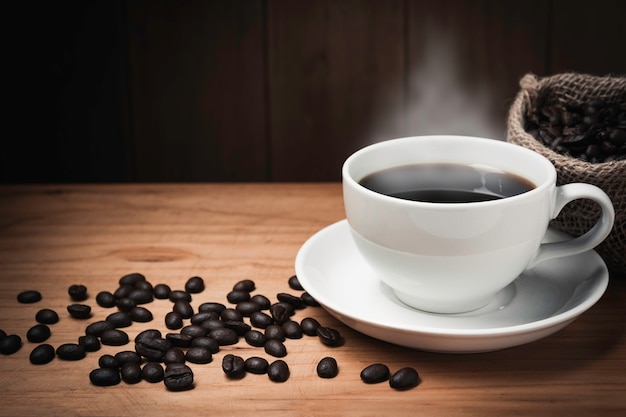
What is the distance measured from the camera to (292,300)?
3.49ft

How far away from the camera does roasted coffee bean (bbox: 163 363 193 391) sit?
2.87 ft

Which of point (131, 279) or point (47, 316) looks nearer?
point (47, 316)

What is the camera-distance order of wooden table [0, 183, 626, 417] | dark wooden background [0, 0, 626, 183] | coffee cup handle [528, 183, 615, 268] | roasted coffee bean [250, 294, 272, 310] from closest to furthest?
1. wooden table [0, 183, 626, 417]
2. coffee cup handle [528, 183, 615, 268]
3. roasted coffee bean [250, 294, 272, 310]
4. dark wooden background [0, 0, 626, 183]

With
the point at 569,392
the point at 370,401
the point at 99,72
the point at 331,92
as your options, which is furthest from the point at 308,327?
the point at 99,72

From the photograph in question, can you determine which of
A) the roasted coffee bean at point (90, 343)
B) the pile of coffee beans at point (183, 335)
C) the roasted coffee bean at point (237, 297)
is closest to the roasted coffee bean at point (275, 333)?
the pile of coffee beans at point (183, 335)

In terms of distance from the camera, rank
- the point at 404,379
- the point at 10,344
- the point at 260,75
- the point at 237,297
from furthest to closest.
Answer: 1. the point at 260,75
2. the point at 237,297
3. the point at 10,344
4. the point at 404,379

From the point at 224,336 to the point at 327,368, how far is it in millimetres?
149

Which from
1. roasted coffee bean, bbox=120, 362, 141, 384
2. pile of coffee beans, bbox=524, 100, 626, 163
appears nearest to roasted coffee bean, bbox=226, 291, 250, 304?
roasted coffee bean, bbox=120, 362, 141, 384

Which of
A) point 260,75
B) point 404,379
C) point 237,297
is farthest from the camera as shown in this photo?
point 260,75

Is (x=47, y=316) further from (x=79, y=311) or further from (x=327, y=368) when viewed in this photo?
(x=327, y=368)

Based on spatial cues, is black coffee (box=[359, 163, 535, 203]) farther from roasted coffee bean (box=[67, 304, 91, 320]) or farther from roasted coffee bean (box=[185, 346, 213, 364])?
roasted coffee bean (box=[67, 304, 91, 320])

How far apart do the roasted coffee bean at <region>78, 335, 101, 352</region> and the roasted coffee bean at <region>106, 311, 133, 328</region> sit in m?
0.05

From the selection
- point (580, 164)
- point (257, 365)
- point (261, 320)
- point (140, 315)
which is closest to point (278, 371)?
point (257, 365)

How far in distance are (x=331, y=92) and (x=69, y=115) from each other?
25.9 inches
